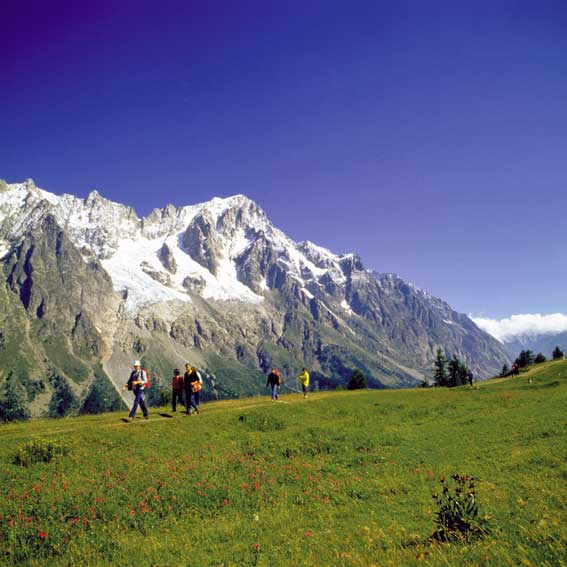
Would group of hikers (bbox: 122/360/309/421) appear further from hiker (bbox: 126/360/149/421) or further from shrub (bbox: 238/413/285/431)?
shrub (bbox: 238/413/285/431)

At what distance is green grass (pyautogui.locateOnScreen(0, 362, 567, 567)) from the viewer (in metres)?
10.7

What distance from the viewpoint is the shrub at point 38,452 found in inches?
802

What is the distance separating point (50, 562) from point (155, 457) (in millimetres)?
9696

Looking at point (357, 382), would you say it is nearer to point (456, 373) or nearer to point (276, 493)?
point (456, 373)

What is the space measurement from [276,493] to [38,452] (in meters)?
13.4

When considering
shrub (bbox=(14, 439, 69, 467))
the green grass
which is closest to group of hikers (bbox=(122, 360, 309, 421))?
the green grass

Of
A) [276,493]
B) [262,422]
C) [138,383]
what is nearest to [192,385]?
[138,383]

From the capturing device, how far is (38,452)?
68.6 feet

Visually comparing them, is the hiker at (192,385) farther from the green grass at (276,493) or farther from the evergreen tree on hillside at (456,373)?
the evergreen tree on hillside at (456,373)

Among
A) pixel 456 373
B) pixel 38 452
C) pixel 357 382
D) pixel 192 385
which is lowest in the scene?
pixel 38 452

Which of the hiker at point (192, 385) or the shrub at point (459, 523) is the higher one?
the hiker at point (192, 385)

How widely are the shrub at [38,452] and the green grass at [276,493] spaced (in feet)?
1.71

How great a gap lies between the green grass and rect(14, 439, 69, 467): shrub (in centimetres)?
52

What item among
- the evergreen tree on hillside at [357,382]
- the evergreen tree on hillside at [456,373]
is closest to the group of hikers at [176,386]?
the evergreen tree on hillside at [357,382]
